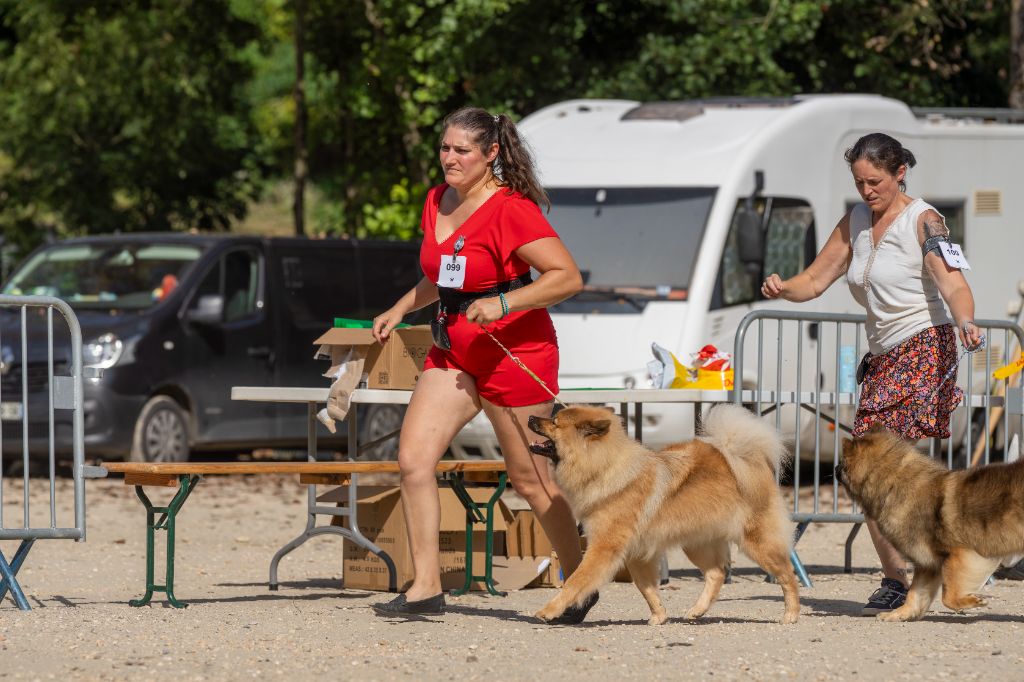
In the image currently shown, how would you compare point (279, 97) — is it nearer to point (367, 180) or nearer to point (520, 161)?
point (367, 180)

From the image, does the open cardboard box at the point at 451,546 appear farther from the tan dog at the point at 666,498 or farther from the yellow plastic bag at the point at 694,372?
the tan dog at the point at 666,498

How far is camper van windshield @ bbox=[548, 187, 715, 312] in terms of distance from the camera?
1231 centimetres

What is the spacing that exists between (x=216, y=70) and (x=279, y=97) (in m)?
18.3

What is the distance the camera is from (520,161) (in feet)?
21.6

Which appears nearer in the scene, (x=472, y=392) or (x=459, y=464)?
(x=472, y=392)

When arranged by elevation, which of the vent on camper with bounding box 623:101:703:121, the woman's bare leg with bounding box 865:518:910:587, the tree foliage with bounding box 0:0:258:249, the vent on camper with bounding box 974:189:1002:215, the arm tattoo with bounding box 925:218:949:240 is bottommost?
the woman's bare leg with bounding box 865:518:910:587

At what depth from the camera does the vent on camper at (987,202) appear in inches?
544

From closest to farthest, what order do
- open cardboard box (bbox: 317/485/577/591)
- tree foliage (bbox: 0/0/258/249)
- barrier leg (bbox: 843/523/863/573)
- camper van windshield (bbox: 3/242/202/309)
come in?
open cardboard box (bbox: 317/485/577/591) → barrier leg (bbox: 843/523/863/573) → camper van windshield (bbox: 3/242/202/309) → tree foliage (bbox: 0/0/258/249)

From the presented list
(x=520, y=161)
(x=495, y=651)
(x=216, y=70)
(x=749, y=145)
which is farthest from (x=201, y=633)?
(x=216, y=70)

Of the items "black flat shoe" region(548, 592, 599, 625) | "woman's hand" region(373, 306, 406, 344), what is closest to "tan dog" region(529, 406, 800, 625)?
"black flat shoe" region(548, 592, 599, 625)

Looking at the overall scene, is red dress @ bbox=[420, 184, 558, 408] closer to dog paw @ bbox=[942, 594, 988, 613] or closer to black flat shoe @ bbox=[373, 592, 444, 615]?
black flat shoe @ bbox=[373, 592, 444, 615]

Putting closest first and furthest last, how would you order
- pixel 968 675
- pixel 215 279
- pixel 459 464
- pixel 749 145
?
pixel 968 675 → pixel 459 464 → pixel 749 145 → pixel 215 279

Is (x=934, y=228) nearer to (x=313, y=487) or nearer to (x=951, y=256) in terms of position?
(x=951, y=256)

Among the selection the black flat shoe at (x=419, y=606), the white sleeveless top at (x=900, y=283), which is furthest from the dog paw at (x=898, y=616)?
→ the black flat shoe at (x=419, y=606)
